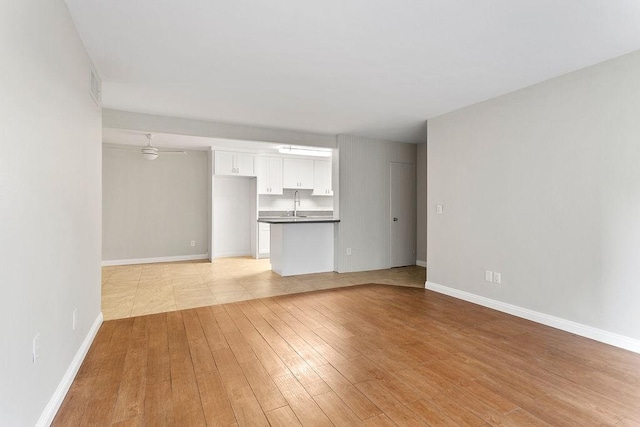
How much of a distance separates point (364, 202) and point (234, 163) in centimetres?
310

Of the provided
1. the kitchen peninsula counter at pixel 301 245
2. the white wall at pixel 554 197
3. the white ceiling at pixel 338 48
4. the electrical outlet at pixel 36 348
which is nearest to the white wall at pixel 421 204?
the kitchen peninsula counter at pixel 301 245

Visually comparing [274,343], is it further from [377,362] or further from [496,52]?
[496,52]

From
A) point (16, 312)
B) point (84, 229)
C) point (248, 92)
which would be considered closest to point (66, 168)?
point (84, 229)

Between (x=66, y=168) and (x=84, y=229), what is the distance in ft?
2.33

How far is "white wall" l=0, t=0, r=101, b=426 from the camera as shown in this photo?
137 cm

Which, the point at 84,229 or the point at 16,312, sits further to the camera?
the point at 84,229

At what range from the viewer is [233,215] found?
304 inches

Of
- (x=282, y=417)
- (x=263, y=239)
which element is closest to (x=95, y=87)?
(x=282, y=417)

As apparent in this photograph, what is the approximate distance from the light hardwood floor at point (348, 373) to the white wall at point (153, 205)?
395cm

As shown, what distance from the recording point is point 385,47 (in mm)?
2646

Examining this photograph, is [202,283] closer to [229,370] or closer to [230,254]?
[230,254]

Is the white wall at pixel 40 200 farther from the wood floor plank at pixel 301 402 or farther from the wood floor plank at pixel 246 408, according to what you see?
the wood floor plank at pixel 301 402

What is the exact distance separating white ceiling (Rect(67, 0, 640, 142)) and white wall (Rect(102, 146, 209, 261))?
9.84 feet

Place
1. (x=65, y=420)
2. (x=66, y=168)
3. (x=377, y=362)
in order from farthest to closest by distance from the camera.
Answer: (x=377, y=362) < (x=66, y=168) < (x=65, y=420)
